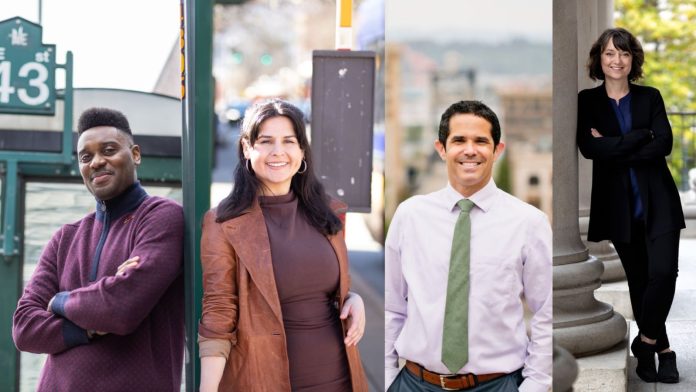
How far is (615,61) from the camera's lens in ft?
12.8

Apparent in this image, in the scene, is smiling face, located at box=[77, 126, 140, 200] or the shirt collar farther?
smiling face, located at box=[77, 126, 140, 200]

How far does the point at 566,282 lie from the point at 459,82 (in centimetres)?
207

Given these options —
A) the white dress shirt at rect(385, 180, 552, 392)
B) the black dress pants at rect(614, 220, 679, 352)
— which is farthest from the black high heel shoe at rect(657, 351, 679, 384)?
the white dress shirt at rect(385, 180, 552, 392)

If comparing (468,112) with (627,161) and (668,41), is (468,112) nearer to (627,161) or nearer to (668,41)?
(627,161)

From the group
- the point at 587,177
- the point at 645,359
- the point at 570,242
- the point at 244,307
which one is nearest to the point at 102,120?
the point at 244,307

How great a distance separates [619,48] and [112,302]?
6.80 ft

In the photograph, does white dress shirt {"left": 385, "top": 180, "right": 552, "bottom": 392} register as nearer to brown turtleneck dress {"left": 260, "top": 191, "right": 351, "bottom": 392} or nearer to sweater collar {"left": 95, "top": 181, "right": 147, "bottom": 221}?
brown turtleneck dress {"left": 260, "top": 191, "right": 351, "bottom": 392}

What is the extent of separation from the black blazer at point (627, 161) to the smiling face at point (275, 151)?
5.06ft

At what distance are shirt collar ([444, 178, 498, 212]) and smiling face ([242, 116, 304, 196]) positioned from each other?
47 centimetres

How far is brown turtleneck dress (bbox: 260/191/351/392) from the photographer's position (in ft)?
9.58

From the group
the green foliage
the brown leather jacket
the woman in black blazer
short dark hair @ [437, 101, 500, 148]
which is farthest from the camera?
the green foliage

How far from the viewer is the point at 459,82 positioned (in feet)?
8.84

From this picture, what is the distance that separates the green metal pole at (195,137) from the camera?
10.6 ft

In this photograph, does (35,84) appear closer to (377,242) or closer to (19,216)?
(19,216)
